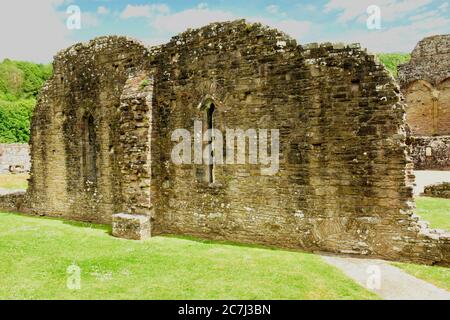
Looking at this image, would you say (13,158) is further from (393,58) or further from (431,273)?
(393,58)

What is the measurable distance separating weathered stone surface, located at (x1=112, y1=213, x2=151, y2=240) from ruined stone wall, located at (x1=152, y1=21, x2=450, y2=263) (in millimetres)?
529

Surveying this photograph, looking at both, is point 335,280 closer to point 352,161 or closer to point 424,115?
point 352,161

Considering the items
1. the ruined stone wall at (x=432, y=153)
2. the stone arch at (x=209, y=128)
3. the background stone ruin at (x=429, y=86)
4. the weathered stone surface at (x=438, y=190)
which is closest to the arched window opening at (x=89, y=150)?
the stone arch at (x=209, y=128)

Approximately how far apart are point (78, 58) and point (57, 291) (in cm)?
945

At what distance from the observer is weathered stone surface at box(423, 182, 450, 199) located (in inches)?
683

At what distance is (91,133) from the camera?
14234 millimetres

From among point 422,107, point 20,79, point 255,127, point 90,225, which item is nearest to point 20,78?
point 20,79

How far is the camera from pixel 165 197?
11859mm

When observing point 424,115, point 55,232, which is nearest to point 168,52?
point 55,232

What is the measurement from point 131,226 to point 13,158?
27.0m

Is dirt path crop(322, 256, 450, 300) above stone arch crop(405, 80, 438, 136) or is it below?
below

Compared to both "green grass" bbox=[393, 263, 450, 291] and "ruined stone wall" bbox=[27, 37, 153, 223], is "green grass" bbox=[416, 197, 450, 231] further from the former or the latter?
"ruined stone wall" bbox=[27, 37, 153, 223]

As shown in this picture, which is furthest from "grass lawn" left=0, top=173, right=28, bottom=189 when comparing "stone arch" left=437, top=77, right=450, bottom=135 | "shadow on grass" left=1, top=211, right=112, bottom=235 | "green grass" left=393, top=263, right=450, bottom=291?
"stone arch" left=437, top=77, right=450, bottom=135

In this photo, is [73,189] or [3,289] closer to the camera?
[3,289]
